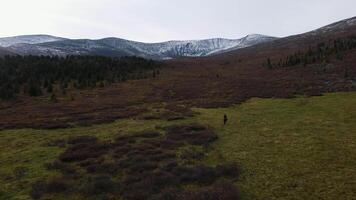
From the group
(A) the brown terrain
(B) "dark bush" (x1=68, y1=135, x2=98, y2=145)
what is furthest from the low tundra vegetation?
(A) the brown terrain

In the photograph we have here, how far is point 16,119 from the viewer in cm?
4794

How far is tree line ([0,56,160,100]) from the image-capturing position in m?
78.6

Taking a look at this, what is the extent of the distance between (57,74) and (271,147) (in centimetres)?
7484

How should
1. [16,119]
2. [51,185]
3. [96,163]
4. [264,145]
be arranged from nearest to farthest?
[51,185] < [96,163] < [264,145] < [16,119]

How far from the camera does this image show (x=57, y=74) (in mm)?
92500

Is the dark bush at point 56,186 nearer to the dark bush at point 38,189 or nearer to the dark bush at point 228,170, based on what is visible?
the dark bush at point 38,189

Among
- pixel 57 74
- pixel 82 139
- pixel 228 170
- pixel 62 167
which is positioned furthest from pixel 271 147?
pixel 57 74

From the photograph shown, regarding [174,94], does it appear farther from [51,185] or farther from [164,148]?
[51,185]

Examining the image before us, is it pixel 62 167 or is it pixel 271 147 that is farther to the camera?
pixel 271 147

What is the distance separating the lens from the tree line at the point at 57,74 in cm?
7861

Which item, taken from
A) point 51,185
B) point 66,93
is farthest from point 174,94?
point 51,185

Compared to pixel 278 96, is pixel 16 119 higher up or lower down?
lower down

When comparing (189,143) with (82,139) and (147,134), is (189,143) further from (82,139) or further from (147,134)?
(82,139)

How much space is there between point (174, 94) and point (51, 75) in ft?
131
